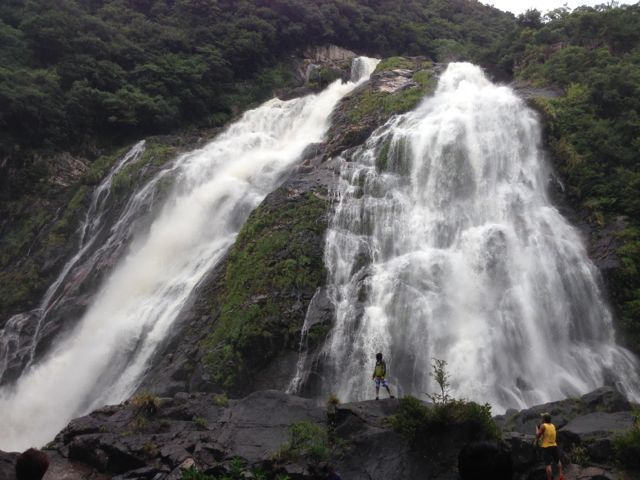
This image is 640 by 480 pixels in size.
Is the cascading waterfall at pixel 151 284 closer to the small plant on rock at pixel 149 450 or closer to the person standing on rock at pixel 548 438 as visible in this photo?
the small plant on rock at pixel 149 450

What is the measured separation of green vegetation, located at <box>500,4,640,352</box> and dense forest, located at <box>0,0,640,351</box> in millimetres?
54

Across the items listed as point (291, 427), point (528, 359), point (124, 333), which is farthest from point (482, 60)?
point (291, 427)

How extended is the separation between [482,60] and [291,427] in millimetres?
30117

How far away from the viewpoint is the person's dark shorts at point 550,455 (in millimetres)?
8406

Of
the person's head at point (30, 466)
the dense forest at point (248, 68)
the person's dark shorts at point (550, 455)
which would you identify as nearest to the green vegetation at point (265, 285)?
the person's dark shorts at point (550, 455)

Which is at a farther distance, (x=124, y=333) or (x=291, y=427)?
(x=124, y=333)

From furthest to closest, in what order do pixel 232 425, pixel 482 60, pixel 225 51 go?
pixel 225 51 < pixel 482 60 < pixel 232 425

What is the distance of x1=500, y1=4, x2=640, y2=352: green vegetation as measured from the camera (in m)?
16.0

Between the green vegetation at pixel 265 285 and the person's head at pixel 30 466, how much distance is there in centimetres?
1126

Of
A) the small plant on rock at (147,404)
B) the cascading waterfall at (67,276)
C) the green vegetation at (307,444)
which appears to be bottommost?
the cascading waterfall at (67,276)

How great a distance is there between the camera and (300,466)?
31.1 ft

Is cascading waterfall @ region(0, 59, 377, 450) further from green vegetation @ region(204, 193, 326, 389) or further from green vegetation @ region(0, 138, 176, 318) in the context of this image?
green vegetation @ region(0, 138, 176, 318)

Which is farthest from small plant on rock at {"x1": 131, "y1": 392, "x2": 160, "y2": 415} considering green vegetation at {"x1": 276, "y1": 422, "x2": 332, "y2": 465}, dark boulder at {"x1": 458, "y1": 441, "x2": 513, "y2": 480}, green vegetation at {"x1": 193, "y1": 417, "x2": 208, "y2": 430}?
dark boulder at {"x1": 458, "y1": 441, "x2": 513, "y2": 480}

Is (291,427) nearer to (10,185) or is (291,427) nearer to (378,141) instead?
A: (378,141)
